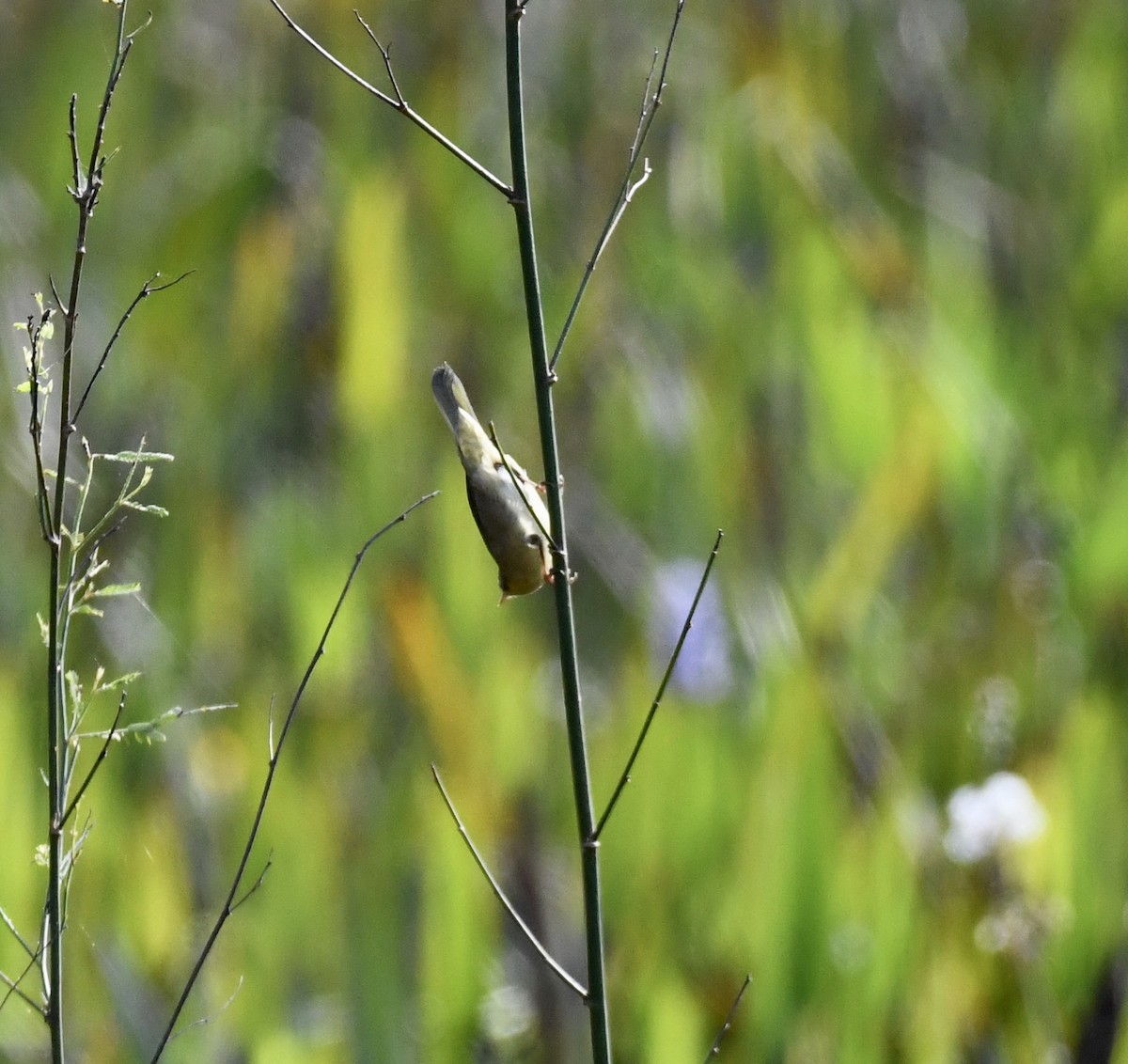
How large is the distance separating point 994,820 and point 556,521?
3.18 ft

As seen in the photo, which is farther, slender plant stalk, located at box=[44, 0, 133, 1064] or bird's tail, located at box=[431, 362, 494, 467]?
bird's tail, located at box=[431, 362, 494, 467]

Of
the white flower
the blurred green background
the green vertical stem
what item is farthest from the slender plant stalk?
the white flower

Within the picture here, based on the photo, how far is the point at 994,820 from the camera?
4.90 ft

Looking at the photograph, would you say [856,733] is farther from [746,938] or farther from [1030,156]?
[1030,156]

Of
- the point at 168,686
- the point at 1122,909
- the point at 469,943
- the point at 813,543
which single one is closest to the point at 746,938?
the point at 469,943

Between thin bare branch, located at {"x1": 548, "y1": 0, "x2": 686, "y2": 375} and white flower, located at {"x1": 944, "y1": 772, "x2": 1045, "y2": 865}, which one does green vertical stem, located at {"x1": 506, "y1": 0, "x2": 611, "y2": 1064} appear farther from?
white flower, located at {"x1": 944, "y1": 772, "x2": 1045, "y2": 865}

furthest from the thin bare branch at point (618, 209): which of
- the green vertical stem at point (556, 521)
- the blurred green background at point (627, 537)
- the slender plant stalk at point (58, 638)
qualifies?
the blurred green background at point (627, 537)

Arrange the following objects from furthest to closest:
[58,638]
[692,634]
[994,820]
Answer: [692,634]
[994,820]
[58,638]

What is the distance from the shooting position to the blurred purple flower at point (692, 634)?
184 cm

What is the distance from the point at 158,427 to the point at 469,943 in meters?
1.46

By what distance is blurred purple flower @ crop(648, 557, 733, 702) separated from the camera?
1842 millimetres

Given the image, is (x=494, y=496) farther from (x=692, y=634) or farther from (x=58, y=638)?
(x=692, y=634)

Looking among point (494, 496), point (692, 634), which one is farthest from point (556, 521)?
point (692, 634)

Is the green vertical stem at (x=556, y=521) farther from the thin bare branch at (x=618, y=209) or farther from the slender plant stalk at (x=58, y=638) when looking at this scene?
the slender plant stalk at (x=58, y=638)
